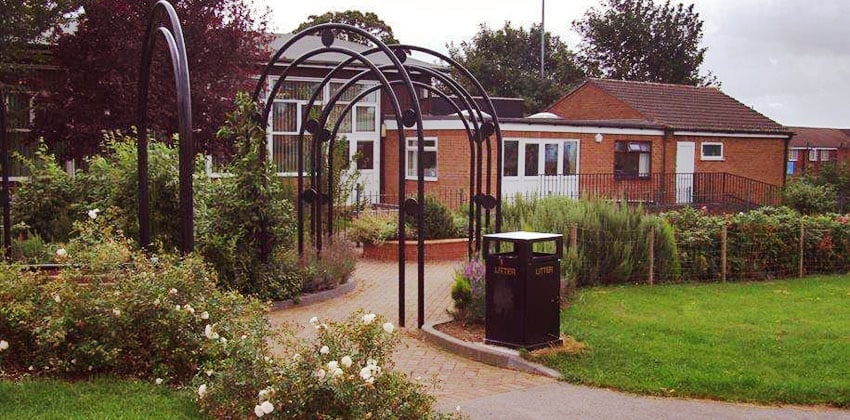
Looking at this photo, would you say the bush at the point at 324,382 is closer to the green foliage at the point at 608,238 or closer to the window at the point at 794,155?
the green foliage at the point at 608,238

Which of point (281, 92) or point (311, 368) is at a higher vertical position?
point (281, 92)

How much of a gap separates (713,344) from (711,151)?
88.5 feet

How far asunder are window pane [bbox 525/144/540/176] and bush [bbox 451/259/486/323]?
18.9 metres

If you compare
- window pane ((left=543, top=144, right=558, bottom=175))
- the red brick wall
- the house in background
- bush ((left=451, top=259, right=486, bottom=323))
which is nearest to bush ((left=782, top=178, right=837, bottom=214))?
the red brick wall

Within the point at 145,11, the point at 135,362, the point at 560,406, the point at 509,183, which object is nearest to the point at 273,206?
the point at 135,362

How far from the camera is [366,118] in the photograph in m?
28.6

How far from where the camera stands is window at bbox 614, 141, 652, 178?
30.9m

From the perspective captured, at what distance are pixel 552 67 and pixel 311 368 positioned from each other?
2255 inches

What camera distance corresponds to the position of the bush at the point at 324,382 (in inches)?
193

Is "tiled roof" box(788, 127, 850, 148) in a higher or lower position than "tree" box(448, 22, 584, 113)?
lower

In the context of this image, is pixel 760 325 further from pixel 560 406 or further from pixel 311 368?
pixel 311 368

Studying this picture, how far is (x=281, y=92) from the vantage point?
25.7 metres

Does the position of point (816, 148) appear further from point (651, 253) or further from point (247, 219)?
point (247, 219)

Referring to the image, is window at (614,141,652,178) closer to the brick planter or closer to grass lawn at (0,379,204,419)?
the brick planter
